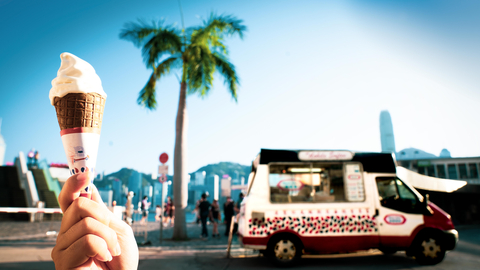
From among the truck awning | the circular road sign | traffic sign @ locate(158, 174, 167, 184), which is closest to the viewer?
traffic sign @ locate(158, 174, 167, 184)

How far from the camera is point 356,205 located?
7.48m

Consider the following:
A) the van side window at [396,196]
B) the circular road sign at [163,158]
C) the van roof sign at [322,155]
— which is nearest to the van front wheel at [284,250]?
the van roof sign at [322,155]

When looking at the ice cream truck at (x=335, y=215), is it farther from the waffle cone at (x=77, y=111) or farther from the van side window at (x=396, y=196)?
the waffle cone at (x=77, y=111)

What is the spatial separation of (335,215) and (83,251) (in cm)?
716

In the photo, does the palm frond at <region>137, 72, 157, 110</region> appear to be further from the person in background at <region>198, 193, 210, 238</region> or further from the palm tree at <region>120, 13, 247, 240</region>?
the person in background at <region>198, 193, 210, 238</region>

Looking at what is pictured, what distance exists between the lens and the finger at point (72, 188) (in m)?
1.19

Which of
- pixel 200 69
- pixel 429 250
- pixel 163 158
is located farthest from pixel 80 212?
pixel 200 69

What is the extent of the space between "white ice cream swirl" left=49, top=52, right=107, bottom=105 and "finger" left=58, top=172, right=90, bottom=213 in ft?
1.47

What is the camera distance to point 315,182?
300 inches

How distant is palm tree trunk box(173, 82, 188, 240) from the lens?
11625mm

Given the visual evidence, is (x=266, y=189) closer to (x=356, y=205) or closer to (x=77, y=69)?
(x=356, y=205)

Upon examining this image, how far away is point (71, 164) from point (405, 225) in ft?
26.7

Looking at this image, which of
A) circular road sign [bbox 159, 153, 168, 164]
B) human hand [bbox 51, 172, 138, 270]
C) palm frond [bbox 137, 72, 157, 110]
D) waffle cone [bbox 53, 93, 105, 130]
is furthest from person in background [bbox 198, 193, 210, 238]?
human hand [bbox 51, 172, 138, 270]

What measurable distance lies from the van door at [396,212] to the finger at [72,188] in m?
7.75
